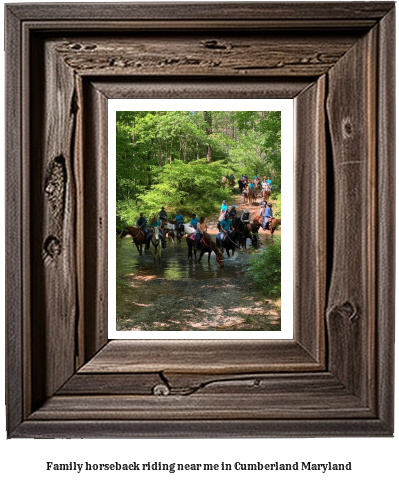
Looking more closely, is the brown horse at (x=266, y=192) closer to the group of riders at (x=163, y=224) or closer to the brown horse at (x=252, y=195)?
the brown horse at (x=252, y=195)

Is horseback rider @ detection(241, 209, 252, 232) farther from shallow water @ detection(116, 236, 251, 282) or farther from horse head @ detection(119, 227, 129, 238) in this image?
horse head @ detection(119, 227, 129, 238)

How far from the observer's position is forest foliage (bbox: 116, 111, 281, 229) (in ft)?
4.99

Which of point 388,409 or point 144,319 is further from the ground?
point 144,319

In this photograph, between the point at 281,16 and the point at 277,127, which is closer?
the point at 281,16

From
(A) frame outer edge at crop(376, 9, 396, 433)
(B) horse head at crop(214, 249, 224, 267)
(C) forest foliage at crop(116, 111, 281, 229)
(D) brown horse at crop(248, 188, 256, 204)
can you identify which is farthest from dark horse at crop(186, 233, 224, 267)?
(A) frame outer edge at crop(376, 9, 396, 433)

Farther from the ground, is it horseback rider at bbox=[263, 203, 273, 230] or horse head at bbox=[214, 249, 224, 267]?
horseback rider at bbox=[263, 203, 273, 230]

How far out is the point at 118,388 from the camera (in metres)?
1.48

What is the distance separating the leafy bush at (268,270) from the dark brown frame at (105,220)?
10cm

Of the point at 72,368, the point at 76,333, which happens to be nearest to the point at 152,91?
the point at 76,333

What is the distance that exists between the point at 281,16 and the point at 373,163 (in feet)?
1.95

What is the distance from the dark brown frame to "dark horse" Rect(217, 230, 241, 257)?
0.23 meters

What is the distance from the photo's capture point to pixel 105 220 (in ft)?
4.92

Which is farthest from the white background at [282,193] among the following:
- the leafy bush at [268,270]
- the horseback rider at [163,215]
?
the horseback rider at [163,215]
